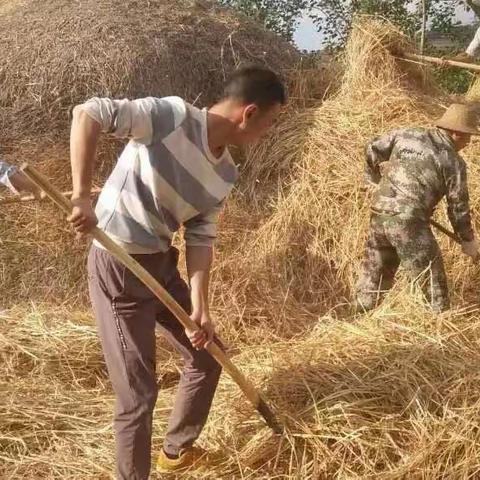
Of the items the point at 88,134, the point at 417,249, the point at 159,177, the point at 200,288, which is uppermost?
the point at 88,134

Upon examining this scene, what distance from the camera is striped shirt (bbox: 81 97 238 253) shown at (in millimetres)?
2400

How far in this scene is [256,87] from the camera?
2.45 meters

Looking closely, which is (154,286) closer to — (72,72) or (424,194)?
(424,194)

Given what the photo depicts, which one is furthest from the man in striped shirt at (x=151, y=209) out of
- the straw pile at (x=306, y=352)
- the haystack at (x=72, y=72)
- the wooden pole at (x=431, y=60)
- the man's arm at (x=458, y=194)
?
the wooden pole at (x=431, y=60)

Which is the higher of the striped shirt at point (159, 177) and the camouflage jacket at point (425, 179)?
the striped shirt at point (159, 177)

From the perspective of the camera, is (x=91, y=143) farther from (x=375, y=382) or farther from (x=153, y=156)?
(x=375, y=382)

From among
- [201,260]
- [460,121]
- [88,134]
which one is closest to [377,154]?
[460,121]

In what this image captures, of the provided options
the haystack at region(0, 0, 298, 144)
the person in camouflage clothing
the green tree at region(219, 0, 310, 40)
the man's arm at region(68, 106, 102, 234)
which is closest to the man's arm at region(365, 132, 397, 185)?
the person in camouflage clothing

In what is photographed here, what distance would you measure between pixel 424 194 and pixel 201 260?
1.90m

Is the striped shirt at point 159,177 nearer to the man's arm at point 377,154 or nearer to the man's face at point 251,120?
the man's face at point 251,120

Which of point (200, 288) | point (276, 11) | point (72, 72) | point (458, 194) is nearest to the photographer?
point (200, 288)

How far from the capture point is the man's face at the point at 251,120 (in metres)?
2.46

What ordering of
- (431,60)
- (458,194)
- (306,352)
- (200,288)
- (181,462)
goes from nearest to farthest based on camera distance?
(200,288) → (181,462) → (306,352) → (458,194) → (431,60)

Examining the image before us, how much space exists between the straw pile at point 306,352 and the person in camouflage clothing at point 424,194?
270mm
